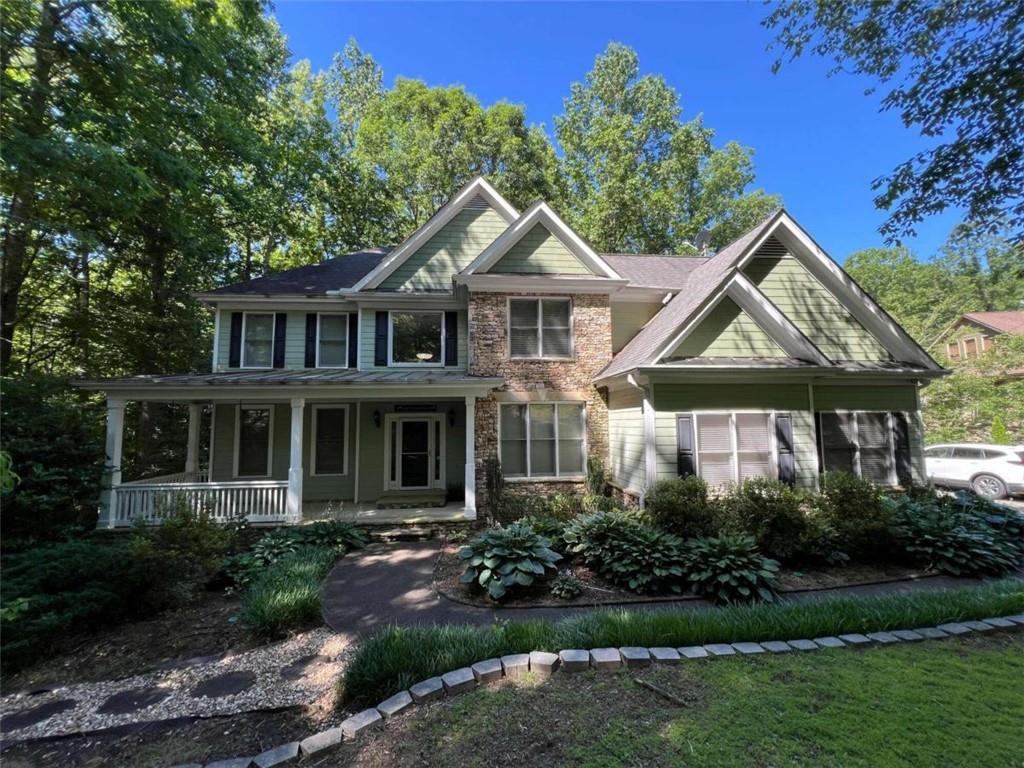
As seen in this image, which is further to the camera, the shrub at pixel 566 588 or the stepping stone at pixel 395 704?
the shrub at pixel 566 588

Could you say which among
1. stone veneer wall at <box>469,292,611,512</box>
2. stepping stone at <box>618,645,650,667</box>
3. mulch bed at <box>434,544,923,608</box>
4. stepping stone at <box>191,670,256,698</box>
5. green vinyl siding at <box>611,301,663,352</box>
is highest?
green vinyl siding at <box>611,301,663,352</box>

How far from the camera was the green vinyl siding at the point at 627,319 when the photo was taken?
1265 centimetres

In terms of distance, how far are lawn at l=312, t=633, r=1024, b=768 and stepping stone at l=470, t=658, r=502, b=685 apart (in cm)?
15

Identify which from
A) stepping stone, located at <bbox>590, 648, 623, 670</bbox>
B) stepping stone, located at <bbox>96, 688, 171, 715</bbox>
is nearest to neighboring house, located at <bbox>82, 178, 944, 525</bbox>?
stepping stone, located at <bbox>96, 688, 171, 715</bbox>

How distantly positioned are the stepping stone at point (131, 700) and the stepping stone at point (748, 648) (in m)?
5.29

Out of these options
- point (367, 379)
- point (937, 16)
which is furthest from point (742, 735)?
point (937, 16)

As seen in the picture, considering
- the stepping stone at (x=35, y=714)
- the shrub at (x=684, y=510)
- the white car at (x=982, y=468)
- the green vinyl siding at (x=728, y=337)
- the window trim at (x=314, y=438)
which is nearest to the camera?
the stepping stone at (x=35, y=714)

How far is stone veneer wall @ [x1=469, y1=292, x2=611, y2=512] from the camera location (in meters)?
11.0

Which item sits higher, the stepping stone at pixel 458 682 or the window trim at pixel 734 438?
the window trim at pixel 734 438

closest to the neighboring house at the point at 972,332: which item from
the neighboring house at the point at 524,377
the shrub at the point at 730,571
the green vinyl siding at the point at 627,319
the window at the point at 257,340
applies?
the neighboring house at the point at 524,377

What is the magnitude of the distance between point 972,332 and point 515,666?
37422 mm

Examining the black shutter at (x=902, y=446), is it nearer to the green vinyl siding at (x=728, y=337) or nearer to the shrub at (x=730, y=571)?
the green vinyl siding at (x=728, y=337)

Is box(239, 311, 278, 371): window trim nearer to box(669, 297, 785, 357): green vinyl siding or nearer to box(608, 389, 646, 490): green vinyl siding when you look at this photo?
box(608, 389, 646, 490): green vinyl siding

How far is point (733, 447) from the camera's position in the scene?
30.2ft
